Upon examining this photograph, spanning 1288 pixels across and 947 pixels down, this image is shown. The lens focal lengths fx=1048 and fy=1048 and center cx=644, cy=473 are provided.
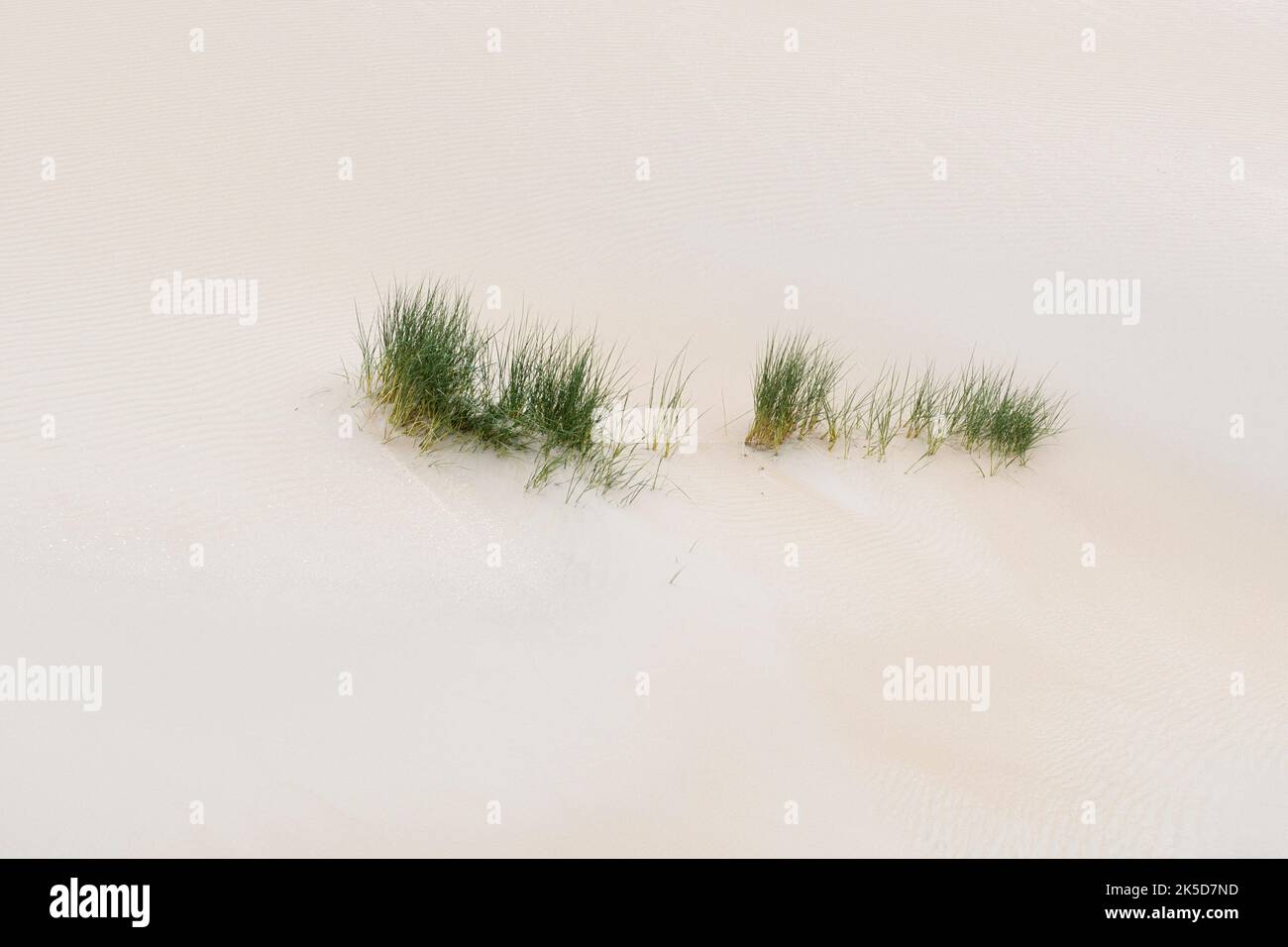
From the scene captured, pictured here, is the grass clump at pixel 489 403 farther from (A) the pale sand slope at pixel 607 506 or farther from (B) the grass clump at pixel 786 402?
(B) the grass clump at pixel 786 402

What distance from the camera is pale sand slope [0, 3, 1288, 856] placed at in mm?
3006

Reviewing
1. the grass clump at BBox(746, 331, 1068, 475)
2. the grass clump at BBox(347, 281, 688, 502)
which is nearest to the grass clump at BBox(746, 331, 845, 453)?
the grass clump at BBox(746, 331, 1068, 475)

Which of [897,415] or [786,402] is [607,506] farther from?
[897,415]

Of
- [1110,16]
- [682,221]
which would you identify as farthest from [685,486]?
[1110,16]

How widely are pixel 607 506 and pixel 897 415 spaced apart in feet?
8.81

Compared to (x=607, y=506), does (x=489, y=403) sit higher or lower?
higher

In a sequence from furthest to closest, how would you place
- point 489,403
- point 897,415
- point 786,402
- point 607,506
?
point 897,415 < point 786,402 < point 489,403 < point 607,506

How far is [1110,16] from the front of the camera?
543 inches

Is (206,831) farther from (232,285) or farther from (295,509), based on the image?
(232,285)

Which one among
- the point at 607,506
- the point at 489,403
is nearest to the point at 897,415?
the point at 607,506

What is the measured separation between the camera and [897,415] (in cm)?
622

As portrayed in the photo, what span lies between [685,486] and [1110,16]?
12.5m

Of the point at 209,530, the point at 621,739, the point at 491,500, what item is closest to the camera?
the point at 621,739

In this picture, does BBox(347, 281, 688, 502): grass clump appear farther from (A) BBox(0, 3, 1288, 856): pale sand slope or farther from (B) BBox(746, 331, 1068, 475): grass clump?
(B) BBox(746, 331, 1068, 475): grass clump
